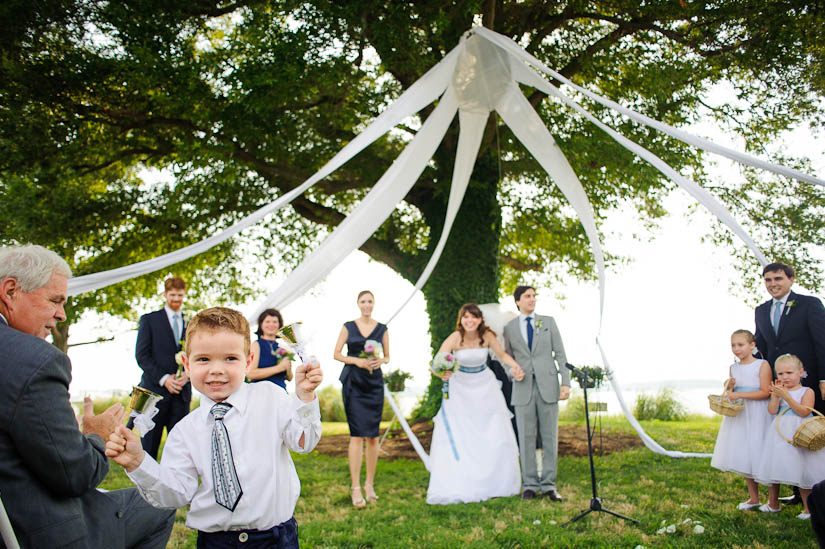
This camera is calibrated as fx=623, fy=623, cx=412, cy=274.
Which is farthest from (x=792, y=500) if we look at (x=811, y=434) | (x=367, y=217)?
(x=367, y=217)

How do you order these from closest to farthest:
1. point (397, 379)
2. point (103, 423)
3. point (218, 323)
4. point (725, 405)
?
point (218, 323) → point (103, 423) → point (725, 405) → point (397, 379)

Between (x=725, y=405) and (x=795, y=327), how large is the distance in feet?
3.03

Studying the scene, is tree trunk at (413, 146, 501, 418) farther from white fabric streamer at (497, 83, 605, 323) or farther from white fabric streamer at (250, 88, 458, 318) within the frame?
white fabric streamer at (250, 88, 458, 318)

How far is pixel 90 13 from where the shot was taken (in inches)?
326

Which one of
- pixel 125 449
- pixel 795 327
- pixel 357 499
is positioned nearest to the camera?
pixel 125 449

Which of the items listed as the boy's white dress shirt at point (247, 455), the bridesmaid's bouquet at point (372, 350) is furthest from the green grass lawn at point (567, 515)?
the boy's white dress shirt at point (247, 455)

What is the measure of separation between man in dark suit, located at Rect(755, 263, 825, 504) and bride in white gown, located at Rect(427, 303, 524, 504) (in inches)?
90.8

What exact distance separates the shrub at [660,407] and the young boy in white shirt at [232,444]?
12.4 metres

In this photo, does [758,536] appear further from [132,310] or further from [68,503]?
[132,310]

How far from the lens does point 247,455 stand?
221 cm

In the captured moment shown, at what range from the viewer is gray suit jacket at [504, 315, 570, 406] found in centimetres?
631

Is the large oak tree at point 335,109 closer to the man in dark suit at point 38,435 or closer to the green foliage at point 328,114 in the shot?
the green foliage at point 328,114

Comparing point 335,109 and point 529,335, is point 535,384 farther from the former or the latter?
point 335,109

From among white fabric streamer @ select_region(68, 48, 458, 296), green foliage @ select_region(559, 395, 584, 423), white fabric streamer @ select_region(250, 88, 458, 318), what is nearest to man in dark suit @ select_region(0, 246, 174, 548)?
white fabric streamer @ select_region(68, 48, 458, 296)
